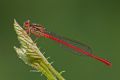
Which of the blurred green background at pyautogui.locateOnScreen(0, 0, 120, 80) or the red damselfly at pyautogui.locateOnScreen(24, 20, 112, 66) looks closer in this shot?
the red damselfly at pyautogui.locateOnScreen(24, 20, 112, 66)

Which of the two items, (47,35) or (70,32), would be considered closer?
(47,35)

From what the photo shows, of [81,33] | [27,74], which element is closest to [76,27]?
[81,33]

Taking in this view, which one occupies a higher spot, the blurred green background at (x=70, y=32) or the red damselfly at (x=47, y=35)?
the red damselfly at (x=47, y=35)

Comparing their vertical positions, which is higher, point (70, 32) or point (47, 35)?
point (47, 35)

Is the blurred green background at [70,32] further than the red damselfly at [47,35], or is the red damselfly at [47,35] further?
the blurred green background at [70,32]

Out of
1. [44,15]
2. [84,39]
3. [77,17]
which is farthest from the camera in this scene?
[44,15]

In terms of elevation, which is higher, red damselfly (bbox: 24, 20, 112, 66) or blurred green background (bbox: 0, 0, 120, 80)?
red damselfly (bbox: 24, 20, 112, 66)
